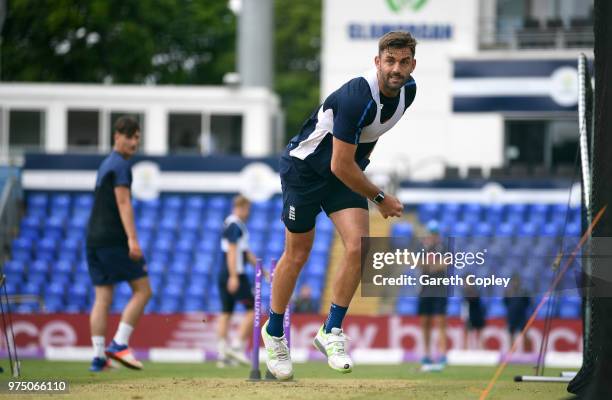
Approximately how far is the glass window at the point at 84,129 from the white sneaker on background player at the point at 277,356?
20.6 metres

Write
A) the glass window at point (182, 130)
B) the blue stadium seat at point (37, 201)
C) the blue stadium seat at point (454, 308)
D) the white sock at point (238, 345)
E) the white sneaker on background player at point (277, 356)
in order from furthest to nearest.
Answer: the glass window at point (182, 130)
the blue stadium seat at point (37, 201)
the blue stadium seat at point (454, 308)
the white sock at point (238, 345)
the white sneaker on background player at point (277, 356)

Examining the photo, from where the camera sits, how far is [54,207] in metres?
24.3

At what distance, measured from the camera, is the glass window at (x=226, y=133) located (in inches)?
1140

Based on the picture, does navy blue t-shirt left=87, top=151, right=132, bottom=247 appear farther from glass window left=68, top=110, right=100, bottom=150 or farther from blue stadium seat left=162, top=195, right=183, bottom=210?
glass window left=68, top=110, right=100, bottom=150

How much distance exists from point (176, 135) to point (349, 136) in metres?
21.4

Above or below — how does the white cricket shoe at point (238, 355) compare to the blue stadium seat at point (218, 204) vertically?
below

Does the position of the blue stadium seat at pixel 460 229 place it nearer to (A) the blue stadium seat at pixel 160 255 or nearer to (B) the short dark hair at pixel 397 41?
(A) the blue stadium seat at pixel 160 255

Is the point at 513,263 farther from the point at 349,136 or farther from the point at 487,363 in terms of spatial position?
the point at 487,363

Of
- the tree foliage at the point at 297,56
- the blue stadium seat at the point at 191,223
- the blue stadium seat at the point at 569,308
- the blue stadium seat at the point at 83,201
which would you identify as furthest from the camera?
the tree foliage at the point at 297,56

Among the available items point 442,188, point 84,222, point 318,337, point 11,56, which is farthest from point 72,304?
point 11,56

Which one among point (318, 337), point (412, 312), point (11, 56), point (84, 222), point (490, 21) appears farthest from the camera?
point (11, 56)

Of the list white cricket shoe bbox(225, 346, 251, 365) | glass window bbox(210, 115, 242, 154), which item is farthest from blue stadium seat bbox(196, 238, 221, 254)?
white cricket shoe bbox(225, 346, 251, 365)

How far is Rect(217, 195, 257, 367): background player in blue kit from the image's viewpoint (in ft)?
47.8

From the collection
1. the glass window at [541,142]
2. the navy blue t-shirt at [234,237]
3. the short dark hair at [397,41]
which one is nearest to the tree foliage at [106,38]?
the glass window at [541,142]
